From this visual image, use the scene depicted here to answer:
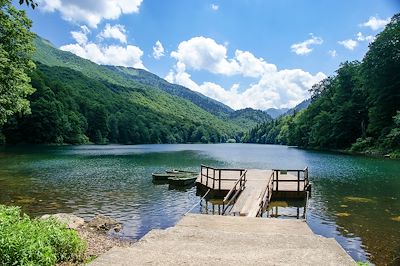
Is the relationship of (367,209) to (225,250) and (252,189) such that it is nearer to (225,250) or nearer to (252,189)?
(252,189)

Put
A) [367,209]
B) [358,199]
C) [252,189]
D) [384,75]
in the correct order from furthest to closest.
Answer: [384,75] → [358,199] → [252,189] → [367,209]

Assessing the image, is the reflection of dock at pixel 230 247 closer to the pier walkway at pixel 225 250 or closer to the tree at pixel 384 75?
the pier walkway at pixel 225 250

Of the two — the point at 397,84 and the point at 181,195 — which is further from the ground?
the point at 397,84

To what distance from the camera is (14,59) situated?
1378 inches

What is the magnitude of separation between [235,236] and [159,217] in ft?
31.7

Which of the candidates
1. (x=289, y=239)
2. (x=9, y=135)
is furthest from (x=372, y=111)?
(x=9, y=135)

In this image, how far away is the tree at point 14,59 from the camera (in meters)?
31.3

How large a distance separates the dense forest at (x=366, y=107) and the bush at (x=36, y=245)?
203 ft

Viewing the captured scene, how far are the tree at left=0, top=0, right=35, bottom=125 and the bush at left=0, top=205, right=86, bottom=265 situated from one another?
921 inches

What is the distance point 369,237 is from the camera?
1706cm

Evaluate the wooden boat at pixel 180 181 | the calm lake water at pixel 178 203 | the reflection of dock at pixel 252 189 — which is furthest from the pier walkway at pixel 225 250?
the wooden boat at pixel 180 181

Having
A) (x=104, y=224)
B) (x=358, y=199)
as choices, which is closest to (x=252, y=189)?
(x=358, y=199)

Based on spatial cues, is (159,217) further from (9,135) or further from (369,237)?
(9,135)

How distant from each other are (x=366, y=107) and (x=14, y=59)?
85.2 m
